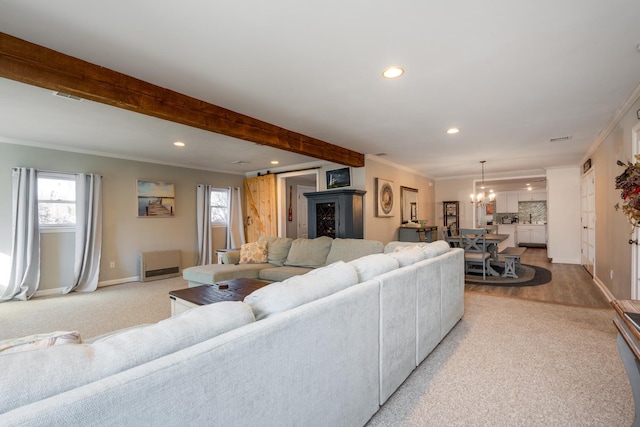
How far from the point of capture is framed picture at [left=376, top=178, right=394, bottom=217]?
19.3ft

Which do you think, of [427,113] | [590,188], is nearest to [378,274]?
[427,113]

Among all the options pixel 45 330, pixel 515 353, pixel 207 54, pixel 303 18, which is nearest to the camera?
pixel 303 18

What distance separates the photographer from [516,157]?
5844 mm

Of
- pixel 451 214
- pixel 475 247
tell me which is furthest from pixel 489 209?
pixel 475 247

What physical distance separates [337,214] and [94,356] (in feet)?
15.4

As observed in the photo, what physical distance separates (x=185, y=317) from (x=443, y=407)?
5.36 ft

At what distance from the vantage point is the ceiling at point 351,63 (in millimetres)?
1714

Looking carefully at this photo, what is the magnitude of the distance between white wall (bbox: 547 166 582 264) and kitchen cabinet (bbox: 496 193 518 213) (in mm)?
4417

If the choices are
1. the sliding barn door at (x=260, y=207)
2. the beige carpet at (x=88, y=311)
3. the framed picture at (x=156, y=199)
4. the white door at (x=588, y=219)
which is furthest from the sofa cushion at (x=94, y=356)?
the white door at (x=588, y=219)

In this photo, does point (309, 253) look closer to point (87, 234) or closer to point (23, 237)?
point (87, 234)

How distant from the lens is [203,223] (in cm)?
661

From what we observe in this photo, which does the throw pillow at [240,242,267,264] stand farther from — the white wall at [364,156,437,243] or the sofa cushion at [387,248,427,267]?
the sofa cushion at [387,248,427,267]

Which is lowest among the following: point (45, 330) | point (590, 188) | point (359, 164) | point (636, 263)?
point (45, 330)

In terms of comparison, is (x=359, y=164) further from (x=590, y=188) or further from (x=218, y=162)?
(x=590, y=188)
